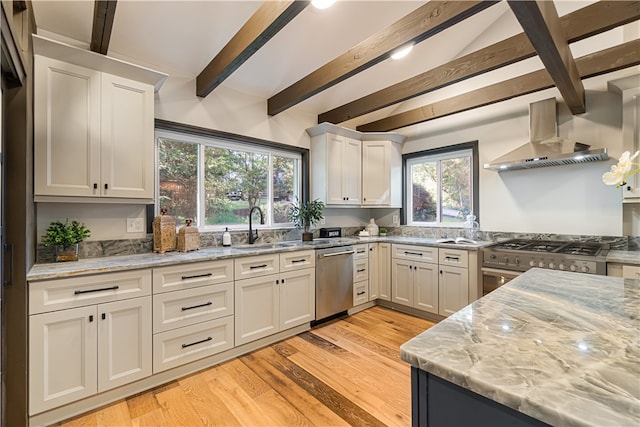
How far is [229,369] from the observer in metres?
2.30

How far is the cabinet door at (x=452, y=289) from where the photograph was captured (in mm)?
3057

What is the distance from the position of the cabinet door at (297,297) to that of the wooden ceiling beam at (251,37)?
192 centimetres

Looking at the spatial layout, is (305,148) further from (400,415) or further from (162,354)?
(400,415)

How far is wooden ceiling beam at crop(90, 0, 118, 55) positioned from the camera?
1674 mm

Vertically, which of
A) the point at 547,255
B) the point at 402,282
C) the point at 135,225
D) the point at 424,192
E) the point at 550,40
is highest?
the point at 550,40

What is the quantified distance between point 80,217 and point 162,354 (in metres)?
1.26

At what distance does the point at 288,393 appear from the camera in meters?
2.00

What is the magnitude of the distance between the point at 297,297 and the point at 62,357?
1.81 metres

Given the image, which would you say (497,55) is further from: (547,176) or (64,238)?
(64,238)

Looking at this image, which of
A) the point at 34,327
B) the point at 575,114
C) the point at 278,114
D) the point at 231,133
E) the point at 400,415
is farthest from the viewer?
the point at 278,114

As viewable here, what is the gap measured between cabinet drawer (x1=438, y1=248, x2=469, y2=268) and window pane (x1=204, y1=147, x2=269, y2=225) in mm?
2195

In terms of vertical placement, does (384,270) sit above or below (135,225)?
below

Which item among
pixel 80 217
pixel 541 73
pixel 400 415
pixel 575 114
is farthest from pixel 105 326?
pixel 575 114

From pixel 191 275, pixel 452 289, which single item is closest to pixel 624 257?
pixel 452 289
